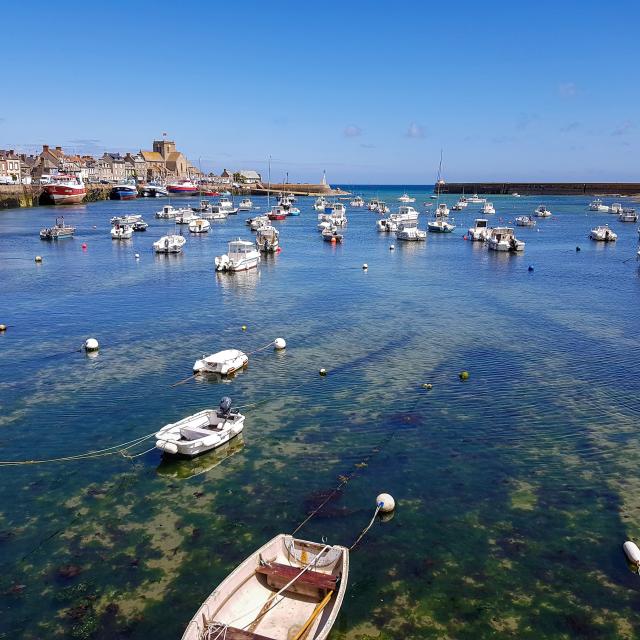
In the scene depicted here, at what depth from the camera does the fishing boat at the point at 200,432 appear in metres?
20.5

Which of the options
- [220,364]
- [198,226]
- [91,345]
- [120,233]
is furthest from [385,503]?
[198,226]

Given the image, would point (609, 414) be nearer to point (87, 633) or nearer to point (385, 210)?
point (87, 633)

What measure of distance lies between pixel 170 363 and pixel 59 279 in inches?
1287

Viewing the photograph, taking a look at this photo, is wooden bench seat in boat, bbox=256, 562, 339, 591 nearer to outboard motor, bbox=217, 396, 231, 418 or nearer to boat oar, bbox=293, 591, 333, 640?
boat oar, bbox=293, 591, 333, 640

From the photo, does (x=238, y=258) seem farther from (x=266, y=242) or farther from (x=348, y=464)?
(x=348, y=464)

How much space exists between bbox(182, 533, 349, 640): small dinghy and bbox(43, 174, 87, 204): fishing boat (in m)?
170

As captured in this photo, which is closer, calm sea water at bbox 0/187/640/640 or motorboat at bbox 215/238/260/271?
calm sea water at bbox 0/187/640/640

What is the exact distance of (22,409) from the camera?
81.1 ft

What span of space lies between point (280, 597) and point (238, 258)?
50.4 metres

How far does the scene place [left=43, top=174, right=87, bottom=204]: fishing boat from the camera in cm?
16212

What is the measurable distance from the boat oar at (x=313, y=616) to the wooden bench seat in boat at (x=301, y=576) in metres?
0.24

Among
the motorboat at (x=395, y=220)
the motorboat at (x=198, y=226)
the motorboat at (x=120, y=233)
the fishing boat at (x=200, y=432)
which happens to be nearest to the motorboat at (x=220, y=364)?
the fishing boat at (x=200, y=432)

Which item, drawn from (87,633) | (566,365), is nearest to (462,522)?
(87,633)

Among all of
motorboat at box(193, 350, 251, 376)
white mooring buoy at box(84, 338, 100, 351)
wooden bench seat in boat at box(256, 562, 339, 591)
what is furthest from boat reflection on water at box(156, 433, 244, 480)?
white mooring buoy at box(84, 338, 100, 351)
